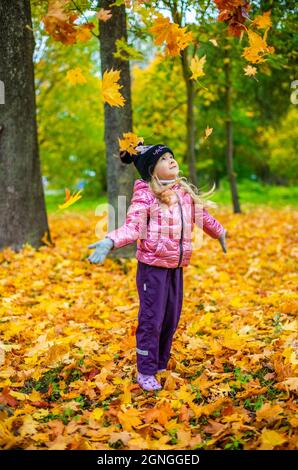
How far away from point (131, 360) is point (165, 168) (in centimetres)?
156

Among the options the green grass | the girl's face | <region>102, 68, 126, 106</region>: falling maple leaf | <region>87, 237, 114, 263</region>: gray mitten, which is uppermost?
<region>102, 68, 126, 106</region>: falling maple leaf

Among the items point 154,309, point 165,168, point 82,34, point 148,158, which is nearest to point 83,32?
point 82,34

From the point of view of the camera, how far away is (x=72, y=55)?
1280 cm

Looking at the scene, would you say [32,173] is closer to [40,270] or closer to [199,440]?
[40,270]

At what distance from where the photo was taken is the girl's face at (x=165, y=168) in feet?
11.1

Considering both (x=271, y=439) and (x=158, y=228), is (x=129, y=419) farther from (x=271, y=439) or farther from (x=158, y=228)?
(x=158, y=228)

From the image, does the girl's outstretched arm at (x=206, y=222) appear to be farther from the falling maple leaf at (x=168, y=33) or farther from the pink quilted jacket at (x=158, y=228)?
the falling maple leaf at (x=168, y=33)

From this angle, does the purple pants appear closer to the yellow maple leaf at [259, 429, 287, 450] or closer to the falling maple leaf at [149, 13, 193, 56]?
the yellow maple leaf at [259, 429, 287, 450]

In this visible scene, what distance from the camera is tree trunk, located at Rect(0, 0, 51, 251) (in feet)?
21.4

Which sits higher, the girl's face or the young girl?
the girl's face

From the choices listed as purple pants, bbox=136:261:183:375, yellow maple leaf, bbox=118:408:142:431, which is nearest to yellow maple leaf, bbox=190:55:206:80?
purple pants, bbox=136:261:183:375

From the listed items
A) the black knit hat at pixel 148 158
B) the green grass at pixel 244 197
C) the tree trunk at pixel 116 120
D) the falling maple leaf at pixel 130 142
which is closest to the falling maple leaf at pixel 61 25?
the falling maple leaf at pixel 130 142

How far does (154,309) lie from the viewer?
3.37 metres
